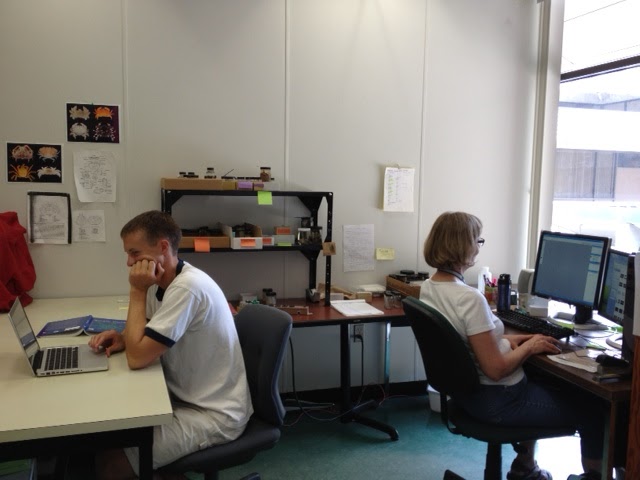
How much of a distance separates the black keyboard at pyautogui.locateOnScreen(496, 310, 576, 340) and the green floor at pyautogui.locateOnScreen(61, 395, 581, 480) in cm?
79

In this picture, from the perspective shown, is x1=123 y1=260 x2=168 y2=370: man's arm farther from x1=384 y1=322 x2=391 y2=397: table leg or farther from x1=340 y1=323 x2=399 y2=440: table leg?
x1=384 y1=322 x2=391 y2=397: table leg

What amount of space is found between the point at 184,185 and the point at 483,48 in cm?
225

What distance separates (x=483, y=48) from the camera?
3.73m

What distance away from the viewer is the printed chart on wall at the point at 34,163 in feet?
9.51

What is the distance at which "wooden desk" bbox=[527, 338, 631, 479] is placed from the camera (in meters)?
1.75

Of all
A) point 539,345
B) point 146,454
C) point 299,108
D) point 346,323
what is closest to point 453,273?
point 539,345

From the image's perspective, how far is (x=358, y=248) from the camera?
3.56 metres

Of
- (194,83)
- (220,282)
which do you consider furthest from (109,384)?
(194,83)

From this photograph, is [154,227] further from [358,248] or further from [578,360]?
[358,248]

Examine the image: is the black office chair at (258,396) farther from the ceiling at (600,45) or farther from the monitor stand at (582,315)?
the ceiling at (600,45)

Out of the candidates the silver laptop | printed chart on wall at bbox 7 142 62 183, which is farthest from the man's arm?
printed chart on wall at bbox 7 142 62 183

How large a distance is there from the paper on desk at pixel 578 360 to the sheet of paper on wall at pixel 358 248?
1629 millimetres

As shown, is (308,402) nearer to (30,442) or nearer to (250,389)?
(250,389)

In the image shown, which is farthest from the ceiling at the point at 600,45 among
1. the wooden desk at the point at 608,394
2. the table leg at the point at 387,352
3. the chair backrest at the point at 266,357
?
the chair backrest at the point at 266,357
